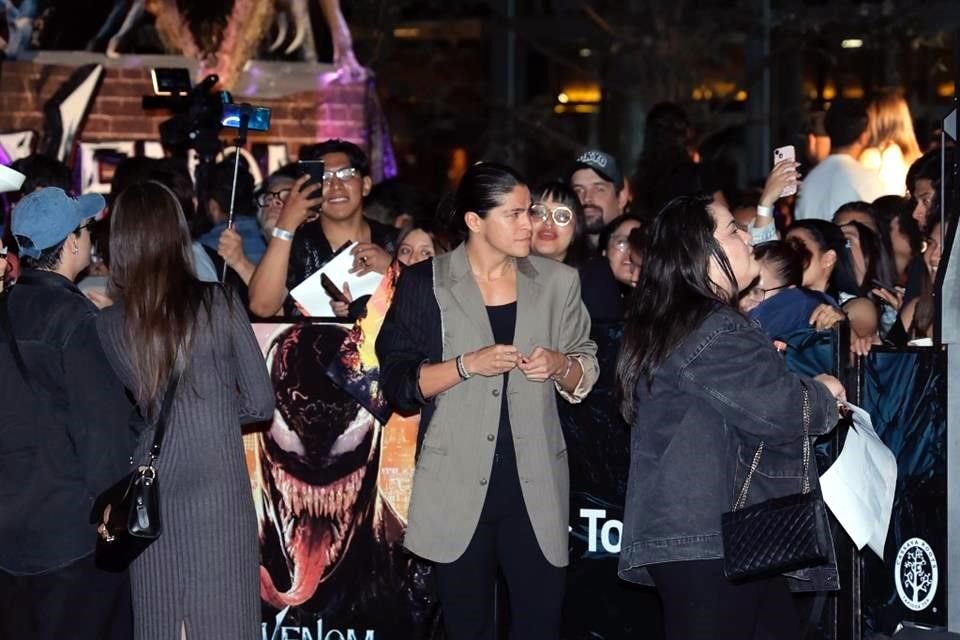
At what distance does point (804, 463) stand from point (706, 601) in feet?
1.83

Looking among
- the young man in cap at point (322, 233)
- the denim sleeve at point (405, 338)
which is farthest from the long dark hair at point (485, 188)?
the young man in cap at point (322, 233)

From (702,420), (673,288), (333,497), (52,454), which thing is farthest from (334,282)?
(702,420)

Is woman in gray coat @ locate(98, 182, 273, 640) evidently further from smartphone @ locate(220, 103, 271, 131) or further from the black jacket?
smartphone @ locate(220, 103, 271, 131)

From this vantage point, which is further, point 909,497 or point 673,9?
point 673,9

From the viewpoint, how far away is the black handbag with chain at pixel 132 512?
500cm

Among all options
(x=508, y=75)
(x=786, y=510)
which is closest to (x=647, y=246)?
(x=786, y=510)

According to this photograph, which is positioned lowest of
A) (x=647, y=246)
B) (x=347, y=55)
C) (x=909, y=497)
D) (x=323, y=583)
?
(x=323, y=583)

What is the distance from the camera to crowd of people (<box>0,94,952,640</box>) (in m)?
4.86

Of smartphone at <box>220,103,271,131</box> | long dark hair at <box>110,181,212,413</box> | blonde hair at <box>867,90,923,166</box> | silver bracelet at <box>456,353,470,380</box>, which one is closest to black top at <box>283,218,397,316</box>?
smartphone at <box>220,103,271,131</box>

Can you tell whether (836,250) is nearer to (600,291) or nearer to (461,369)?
(600,291)

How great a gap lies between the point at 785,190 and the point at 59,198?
2.94 m

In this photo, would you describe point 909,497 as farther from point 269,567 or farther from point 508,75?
point 508,75

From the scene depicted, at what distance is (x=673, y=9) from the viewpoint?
59.7 feet

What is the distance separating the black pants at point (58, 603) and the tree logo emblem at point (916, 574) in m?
3.03
